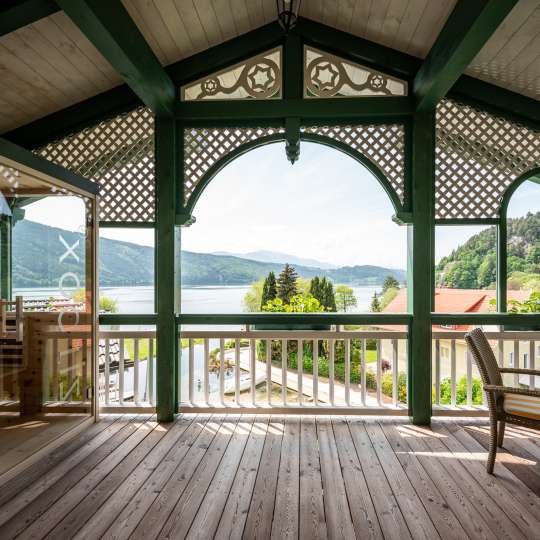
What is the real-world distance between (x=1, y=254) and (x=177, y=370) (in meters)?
1.69

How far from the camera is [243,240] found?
4055 mm

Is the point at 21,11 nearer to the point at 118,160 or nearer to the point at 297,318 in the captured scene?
the point at 118,160

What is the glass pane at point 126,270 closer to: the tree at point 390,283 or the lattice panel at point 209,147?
the lattice panel at point 209,147

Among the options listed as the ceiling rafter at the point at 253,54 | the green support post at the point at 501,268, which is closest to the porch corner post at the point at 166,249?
the ceiling rafter at the point at 253,54

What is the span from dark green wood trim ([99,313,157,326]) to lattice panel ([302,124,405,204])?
227 cm

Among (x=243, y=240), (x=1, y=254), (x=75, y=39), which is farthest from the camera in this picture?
(x=243, y=240)

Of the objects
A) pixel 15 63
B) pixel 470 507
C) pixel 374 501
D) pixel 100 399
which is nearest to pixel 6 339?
pixel 100 399

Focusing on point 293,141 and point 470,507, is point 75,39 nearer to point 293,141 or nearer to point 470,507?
point 293,141

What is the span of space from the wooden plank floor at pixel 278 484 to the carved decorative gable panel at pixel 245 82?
2902mm

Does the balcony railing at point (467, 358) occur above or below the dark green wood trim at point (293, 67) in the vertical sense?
below

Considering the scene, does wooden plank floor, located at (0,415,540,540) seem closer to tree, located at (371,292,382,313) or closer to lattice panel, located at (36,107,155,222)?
tree, located at (371,292,382,313)

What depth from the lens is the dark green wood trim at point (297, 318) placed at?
135 inches

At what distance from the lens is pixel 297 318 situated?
3.47 metres

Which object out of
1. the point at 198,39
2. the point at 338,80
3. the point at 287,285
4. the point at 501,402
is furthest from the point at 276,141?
the point at 501,402
